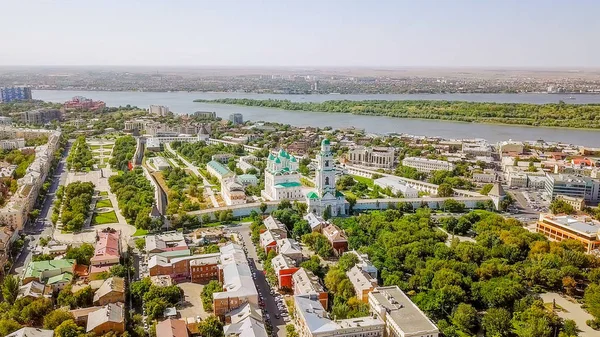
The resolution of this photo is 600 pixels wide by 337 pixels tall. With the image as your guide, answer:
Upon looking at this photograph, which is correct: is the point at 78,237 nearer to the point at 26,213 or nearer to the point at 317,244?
the point at 26,213

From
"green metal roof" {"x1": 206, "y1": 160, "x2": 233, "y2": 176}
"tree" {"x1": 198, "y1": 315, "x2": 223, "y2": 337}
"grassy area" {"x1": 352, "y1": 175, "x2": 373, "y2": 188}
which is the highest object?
"green metal roof" {"x1": 206, "y1": 160, "x2": 233, "y2": 176}

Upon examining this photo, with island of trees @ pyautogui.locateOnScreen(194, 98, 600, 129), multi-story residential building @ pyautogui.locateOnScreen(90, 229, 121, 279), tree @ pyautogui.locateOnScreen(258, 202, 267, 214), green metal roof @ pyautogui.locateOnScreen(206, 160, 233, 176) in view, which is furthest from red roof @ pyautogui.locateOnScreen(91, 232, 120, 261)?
island of trees @ pyautogui.locateOnScreen(194, 98, 600, 129)

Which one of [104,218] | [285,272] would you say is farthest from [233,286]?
[104,218]

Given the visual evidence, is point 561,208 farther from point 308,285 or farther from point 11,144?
point 11,144

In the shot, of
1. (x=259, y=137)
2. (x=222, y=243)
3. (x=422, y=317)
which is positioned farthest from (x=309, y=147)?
(x=422, y=317)

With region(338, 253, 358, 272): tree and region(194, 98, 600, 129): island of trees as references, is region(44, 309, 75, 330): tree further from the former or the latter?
region(194, 98, 600, 129): island of trees

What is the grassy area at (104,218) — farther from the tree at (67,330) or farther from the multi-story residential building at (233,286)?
the tree at (67,330)
